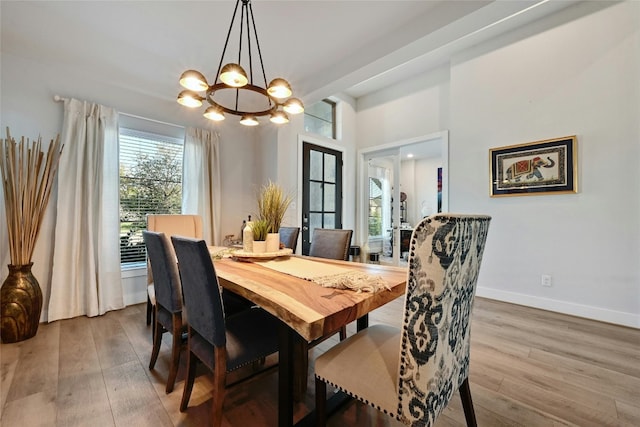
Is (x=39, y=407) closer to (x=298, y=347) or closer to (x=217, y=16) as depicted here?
(x=298, y=347)

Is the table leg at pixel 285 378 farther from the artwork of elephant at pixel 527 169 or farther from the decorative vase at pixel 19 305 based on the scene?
the artwork of elephant at pixel 527 169

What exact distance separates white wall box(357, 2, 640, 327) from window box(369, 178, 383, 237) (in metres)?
1.73

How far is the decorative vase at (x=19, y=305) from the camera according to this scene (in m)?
2.14

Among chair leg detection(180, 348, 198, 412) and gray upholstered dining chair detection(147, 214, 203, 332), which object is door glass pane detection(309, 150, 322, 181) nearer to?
gray upholstered dining chair detection(147, 214, 203, 332)

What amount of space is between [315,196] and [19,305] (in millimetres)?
3375

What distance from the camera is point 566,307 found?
2.84 meters

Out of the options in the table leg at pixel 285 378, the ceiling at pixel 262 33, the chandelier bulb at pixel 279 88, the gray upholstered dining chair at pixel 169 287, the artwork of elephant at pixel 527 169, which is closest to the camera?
the table leg at pixel 285 378

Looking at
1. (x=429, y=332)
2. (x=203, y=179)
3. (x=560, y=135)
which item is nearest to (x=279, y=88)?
(x=429, y=332)

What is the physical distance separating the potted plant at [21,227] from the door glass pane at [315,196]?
9.65 feet

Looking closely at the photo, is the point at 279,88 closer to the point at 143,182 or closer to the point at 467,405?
the point at 467,405

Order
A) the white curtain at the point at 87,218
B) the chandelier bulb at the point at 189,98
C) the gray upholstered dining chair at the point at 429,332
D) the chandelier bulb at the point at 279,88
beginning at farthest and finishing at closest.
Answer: the white curtain at the point at 87,218
the chandelier bulb at the point at 189,98
the chandelier bulb at the point at 279,88
the gray upholstered dining chair at the point at 429,332

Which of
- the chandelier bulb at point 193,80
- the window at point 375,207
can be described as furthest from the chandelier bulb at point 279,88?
the window at point 375,207

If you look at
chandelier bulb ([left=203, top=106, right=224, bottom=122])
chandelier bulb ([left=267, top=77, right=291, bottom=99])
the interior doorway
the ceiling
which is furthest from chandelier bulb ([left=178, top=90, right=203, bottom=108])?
the interior doorway

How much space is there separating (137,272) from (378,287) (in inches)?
124
